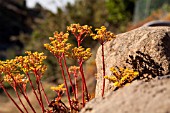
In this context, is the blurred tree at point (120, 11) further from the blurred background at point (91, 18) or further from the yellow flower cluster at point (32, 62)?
the yellow flower cluster at point (32, 62)

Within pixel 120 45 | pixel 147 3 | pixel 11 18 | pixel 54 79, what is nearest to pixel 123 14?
pixel 147 3

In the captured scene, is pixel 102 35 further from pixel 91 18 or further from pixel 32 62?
pixel 91 18

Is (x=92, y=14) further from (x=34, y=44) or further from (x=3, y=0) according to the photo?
(x=3, y=0)

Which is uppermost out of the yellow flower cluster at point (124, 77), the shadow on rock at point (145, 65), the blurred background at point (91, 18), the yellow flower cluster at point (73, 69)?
the blurred background at point (91, 18)

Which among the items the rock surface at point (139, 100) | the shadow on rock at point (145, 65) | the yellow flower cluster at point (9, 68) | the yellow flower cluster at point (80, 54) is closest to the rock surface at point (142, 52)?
the shadow on rock at point (145, 65)

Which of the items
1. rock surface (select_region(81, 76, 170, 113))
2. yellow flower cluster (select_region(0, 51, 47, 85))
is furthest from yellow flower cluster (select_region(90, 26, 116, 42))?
rock surface (select_region(81, 76, 170, 113))

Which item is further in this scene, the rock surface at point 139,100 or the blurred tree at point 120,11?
the blurred tree at point 120,11
